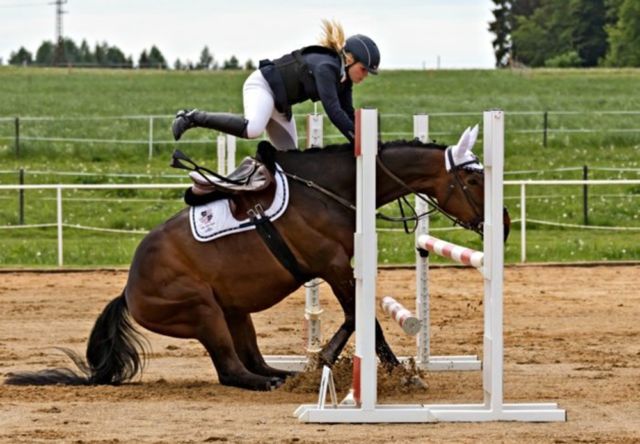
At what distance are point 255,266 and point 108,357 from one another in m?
1.13

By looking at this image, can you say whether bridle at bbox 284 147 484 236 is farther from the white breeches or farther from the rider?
the white breeches

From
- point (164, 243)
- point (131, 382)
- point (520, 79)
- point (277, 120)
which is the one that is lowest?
point (131, 382)

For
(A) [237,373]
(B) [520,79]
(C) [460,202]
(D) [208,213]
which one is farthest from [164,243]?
(B) [520,79]

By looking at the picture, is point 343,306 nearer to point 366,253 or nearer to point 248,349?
point 248,349

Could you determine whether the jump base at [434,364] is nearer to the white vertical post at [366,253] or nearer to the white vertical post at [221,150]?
the white vertical post at [366,253]

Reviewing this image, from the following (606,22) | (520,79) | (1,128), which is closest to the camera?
(1,128)

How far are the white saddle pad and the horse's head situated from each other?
0.92 m

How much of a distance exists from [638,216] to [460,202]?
15127 millimetres

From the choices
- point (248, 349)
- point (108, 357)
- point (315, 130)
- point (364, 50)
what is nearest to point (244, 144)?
point (315, 130)

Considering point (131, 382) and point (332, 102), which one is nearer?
point (332, 102)

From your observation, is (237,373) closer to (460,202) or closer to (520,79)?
(460,202)

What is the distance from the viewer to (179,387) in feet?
31.2

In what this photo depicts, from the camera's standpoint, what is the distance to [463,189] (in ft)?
29.6

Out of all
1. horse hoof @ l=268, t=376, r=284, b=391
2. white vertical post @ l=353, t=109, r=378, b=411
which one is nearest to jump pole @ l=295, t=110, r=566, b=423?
white vertical post @ l=353, t=109, r=378, b=411
